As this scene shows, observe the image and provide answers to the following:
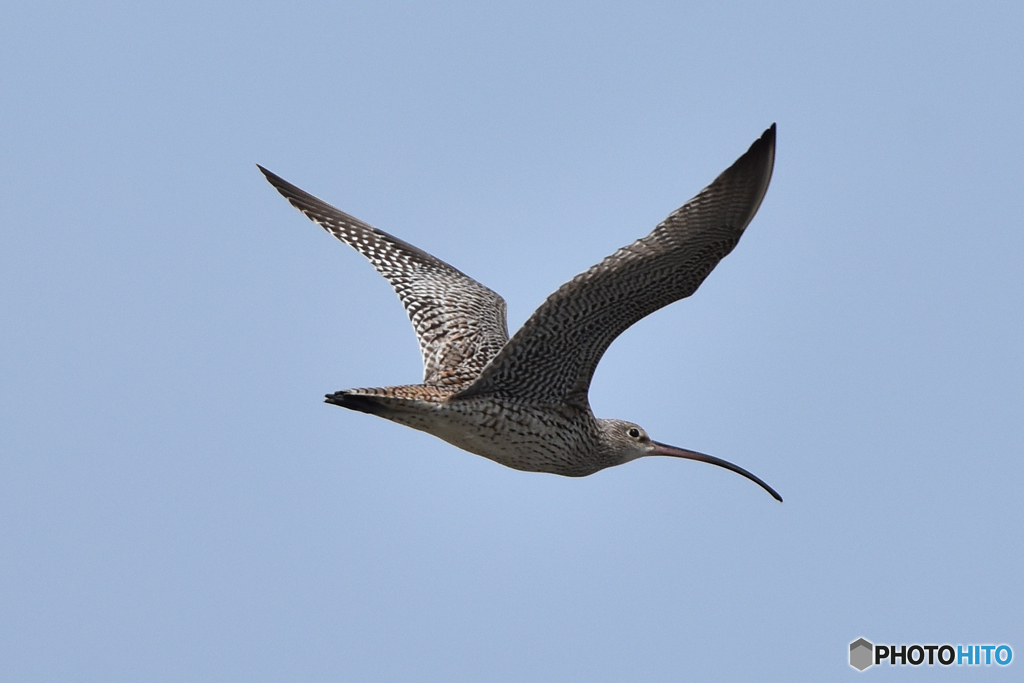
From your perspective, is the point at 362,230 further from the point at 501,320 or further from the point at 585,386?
the point at 585,386

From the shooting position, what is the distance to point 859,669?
14.9 metres

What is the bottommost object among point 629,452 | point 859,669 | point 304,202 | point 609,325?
point 859,669

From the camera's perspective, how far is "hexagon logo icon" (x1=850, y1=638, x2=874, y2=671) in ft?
49.6

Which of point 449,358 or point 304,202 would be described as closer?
point 449,358

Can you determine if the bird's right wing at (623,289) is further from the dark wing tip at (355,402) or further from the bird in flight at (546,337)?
the dark wing tip at (355,402)

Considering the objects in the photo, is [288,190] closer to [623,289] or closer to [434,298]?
[434,298]

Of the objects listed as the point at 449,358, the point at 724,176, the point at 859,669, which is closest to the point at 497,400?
the point at 449,358

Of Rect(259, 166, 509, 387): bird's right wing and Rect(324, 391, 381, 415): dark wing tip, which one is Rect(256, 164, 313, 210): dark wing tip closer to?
Rect(259, 166, 509, 387): bird's right wing

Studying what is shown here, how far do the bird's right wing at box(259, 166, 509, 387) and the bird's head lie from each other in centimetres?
135

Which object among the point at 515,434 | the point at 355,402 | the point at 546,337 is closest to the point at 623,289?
the point at 546,337

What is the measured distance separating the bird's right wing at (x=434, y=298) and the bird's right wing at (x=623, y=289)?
109 centimetres

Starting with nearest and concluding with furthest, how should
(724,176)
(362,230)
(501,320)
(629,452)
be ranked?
(724,176) → (629,452) → (501,320) → (362,230)

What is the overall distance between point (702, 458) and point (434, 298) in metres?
3.19

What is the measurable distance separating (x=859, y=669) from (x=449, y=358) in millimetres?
5712
